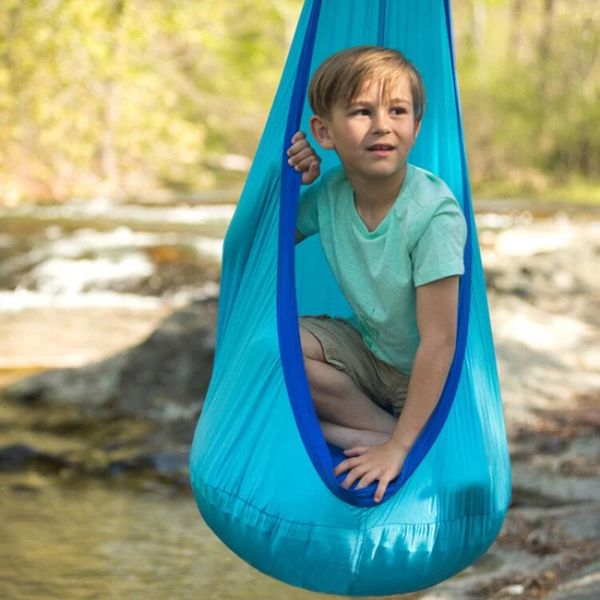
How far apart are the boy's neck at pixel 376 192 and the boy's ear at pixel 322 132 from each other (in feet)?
0.22

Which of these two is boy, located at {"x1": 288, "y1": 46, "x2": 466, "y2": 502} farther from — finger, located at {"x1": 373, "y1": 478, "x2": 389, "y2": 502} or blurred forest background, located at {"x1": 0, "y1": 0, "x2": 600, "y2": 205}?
blurred forest background, located at {"x1": 0, "y1": 0, "x2": 600, "y2": 205}

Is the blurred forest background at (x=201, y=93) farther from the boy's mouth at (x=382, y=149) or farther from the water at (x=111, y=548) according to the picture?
the boy's mouth at (x=382, y=149)

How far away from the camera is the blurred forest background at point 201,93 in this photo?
20.3 ft

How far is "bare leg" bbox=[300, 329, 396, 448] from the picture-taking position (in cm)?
206

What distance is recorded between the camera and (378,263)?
204cm

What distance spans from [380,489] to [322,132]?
63 cm

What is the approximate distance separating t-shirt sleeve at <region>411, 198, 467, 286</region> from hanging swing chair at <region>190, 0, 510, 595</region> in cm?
7

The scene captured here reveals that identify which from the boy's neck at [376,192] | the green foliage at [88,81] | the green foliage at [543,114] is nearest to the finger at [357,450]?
the boy's neck at [376,192]

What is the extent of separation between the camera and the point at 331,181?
7.14ft

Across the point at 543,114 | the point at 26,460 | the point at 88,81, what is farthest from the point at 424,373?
the point at 543,114

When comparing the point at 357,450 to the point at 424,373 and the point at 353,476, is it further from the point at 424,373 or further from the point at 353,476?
the point at 424,373

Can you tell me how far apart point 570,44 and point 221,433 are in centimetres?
1590

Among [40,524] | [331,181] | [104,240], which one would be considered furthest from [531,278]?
[331,181]

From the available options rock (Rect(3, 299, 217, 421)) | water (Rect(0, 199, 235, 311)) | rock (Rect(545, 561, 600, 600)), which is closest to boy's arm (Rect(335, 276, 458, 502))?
rock (Rect(545, 561, 600, 600))
